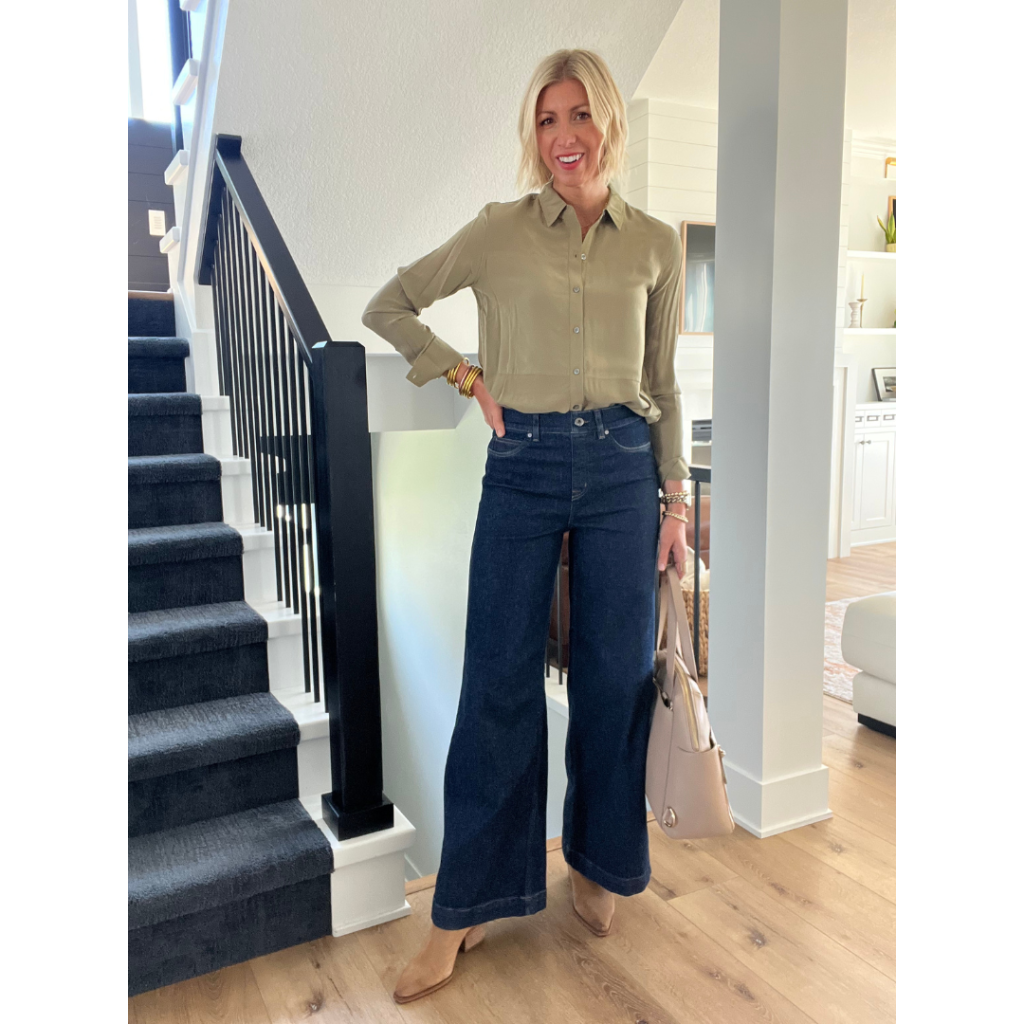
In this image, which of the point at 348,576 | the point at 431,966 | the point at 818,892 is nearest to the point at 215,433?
the point at 348,576

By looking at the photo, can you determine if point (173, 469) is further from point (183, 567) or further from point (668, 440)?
point (668, 440)

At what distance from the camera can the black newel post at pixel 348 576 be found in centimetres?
183

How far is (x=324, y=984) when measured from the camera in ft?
5.60

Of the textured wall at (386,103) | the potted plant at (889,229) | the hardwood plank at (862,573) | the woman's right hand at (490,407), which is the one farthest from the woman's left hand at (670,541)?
the potted plant at (889,229)

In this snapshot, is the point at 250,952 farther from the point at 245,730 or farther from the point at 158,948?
the point at 245,730

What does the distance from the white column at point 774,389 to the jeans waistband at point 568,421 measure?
28.6 inches

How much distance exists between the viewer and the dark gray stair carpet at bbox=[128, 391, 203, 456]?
2.82 metres

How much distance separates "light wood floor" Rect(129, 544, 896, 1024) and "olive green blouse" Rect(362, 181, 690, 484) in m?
1.10

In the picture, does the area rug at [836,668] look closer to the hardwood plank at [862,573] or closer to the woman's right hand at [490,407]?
the hardwood plank at [862,573]

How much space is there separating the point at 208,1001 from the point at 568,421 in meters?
1.30

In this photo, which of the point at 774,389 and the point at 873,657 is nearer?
the point at 774,389

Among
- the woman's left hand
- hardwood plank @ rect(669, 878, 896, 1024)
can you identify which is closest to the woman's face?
the woman's left hand
